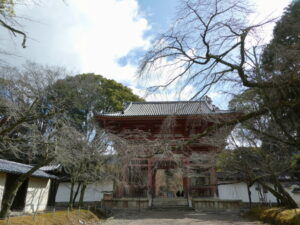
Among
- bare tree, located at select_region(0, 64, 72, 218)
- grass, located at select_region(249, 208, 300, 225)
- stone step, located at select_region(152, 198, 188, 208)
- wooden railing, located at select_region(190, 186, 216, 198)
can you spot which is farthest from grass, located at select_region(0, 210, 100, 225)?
grass, located at select_region(249, 208, 300, 225)

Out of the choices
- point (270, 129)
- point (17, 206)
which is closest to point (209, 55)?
point (270, 129)

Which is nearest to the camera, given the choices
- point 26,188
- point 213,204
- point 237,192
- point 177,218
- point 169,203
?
point 177,218

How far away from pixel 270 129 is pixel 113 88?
22.1 m

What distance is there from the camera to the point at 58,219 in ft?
26.1

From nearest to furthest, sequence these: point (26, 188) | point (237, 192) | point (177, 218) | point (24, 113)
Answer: point (24, 113) → point (177, 218) → point (26, 188) → point (237, 192)

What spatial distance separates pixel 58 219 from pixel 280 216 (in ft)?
26.3

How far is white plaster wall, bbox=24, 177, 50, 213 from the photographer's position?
12.3 meters

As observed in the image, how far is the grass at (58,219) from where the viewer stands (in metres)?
6.47

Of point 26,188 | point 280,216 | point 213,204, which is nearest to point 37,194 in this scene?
point 26,188

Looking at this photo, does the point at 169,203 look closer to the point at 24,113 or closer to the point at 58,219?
the point at 58,219

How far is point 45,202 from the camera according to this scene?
46.0 ft

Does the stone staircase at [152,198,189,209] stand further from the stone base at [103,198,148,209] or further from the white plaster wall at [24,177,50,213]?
the white plaster wall at [24,177,50,213]

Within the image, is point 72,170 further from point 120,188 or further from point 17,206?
point 17,206

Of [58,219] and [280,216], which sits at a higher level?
[280,216]
